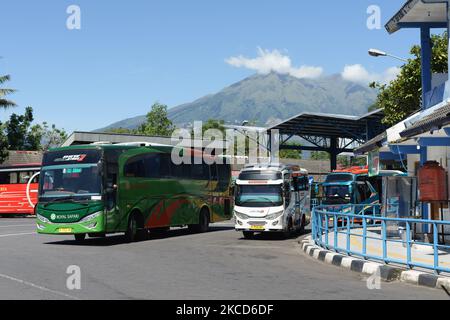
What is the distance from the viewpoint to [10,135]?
5844 cm

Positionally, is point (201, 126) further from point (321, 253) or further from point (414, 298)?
point (414, 298)

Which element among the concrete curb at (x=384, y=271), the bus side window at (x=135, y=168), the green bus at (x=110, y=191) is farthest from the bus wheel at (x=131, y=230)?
the concrete curb at (x=384, y=271)

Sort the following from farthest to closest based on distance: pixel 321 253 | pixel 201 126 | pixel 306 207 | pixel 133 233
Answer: pixel 201 126, pixel 306 207, pixel 133 233, pixel 321 253

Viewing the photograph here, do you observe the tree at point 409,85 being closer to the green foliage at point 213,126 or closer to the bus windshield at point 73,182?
the bus windshield at point 73,182

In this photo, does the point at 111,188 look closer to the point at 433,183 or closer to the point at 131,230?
the point at 131,230

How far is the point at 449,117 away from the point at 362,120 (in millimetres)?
38474

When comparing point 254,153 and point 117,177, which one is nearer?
point 117,177

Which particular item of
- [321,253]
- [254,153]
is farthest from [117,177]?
[254,153]

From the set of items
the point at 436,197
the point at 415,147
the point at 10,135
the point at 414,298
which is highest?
the point at 10,135

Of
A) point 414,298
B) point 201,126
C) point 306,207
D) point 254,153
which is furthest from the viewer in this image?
point 201,126

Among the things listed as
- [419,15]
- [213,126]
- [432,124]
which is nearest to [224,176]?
[419,15]

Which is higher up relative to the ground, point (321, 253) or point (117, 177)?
point (117, 177)

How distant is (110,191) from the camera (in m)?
19.3

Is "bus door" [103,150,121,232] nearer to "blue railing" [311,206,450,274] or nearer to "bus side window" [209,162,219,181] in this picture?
"blue railing" [311,206,450,274]
